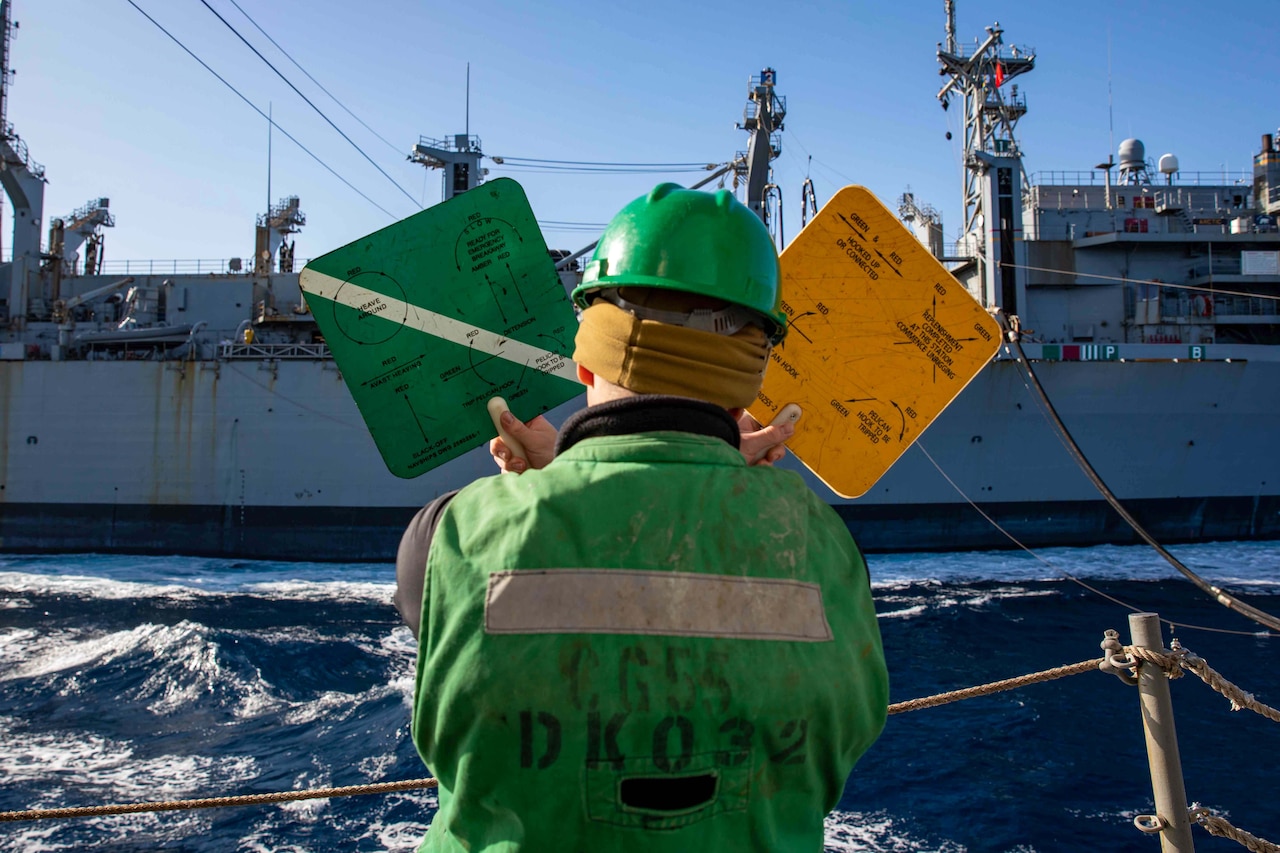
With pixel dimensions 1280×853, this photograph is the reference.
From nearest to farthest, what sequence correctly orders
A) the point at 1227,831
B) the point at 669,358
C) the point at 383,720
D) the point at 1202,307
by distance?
the point at 669,358 → the point at 1227,831 → the point at 383,720 → the point at 1202,307

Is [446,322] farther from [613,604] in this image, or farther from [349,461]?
[349,461]

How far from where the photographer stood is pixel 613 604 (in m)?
0.95

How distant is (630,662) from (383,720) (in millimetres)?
8035

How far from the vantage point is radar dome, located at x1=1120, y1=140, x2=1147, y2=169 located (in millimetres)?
21516

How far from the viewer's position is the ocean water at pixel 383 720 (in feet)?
19.4

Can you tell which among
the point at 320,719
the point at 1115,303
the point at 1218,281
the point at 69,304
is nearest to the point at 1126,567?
the point at 1115,303

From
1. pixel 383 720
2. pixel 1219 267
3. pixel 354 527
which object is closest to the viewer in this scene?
pixel 383 720

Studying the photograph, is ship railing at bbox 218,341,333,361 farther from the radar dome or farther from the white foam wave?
the radar dome

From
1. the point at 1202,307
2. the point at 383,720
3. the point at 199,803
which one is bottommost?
the point at 383,720

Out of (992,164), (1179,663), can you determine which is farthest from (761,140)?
(1179,663)

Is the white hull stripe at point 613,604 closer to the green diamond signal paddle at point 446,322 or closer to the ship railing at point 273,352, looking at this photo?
the green diamond signal paddle at point 446,322

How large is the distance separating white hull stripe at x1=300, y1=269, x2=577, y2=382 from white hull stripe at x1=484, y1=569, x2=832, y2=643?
1058mm

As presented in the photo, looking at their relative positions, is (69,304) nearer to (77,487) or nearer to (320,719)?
(77,487)

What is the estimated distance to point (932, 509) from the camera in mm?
17125
